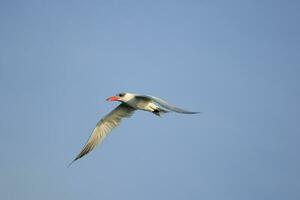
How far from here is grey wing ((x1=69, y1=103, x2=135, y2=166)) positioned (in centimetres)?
2053

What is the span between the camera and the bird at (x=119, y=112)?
62.4 ft

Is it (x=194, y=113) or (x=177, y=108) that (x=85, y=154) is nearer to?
(x=177, y=108)

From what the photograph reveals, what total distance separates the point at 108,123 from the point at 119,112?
0.75m

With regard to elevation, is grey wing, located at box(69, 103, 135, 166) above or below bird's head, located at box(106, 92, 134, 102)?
below

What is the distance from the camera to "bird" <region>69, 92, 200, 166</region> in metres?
19.0

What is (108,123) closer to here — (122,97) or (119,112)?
(119,112)

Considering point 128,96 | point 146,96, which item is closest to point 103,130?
point 128,96

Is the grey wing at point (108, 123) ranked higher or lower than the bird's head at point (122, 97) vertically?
lower

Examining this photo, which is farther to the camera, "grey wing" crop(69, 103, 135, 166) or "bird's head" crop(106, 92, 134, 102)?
"grey wing" crop(69, 103, 135, 166)


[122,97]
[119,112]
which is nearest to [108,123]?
[119,112]

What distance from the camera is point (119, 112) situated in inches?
821

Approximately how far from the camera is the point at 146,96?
18.1 metres

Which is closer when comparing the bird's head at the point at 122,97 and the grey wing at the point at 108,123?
the bird's head at the point at 122,97

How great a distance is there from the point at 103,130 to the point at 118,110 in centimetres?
115
